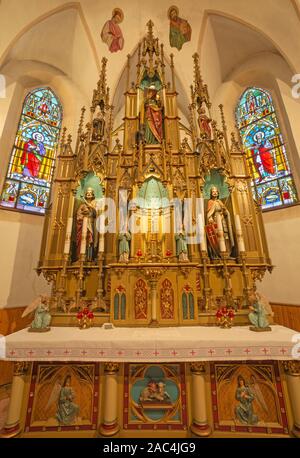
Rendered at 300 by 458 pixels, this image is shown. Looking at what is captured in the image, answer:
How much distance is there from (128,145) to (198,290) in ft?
14.1

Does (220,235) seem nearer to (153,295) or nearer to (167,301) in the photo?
(167,301)

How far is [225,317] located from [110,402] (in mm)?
2335

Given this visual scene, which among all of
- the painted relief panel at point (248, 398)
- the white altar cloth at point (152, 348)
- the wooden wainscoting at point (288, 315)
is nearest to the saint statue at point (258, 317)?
the white altar cloth at point (152, 348)

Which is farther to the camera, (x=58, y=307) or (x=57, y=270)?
(x=57, y=270)

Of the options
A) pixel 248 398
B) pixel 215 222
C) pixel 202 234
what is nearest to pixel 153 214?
pixel 202 234

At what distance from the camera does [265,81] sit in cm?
921

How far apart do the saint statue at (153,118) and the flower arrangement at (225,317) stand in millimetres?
4638

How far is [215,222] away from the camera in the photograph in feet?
17.4

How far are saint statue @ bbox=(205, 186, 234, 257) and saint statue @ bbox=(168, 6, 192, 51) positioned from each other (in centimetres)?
824

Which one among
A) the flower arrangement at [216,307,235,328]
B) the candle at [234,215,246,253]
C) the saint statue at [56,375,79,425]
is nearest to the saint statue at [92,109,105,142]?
the candle at [234,215,246,253]

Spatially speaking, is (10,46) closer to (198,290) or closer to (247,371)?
(198,290)

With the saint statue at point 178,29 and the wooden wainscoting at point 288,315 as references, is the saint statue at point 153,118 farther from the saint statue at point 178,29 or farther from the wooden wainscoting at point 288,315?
the wooden wainscoting at point 288,315

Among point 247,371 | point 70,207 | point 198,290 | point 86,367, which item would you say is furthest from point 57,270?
point 247,371

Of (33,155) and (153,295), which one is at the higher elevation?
(33,155)
